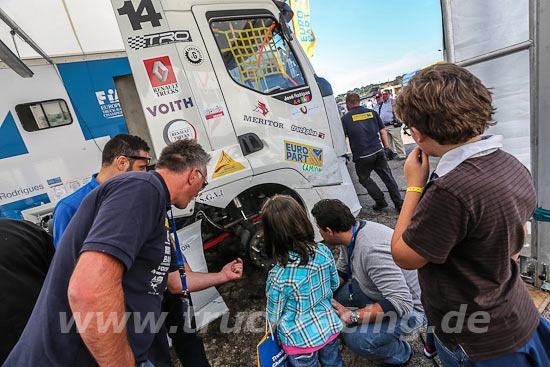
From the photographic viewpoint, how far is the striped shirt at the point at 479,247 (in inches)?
31.3

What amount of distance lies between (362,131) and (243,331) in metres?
3.18

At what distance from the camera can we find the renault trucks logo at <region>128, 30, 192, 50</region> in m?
1.99

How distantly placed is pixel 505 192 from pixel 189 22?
2.41 m

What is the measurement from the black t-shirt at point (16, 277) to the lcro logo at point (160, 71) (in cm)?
130

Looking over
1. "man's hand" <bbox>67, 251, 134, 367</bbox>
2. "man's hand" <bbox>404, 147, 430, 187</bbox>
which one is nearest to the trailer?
"man's hand" <bbox>67, 251, 134, 367</bbox>

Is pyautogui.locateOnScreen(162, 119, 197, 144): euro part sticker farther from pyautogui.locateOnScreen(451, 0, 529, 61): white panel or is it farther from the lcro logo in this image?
pyautogui.locateOnScreen(451, 0, 529, 61): white panel

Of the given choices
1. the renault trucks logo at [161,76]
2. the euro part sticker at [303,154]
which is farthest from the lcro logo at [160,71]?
the euro part sticker at [303,154]

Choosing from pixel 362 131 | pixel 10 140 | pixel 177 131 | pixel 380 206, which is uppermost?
pixel 10 140

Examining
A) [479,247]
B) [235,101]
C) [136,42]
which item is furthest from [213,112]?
[479,247]

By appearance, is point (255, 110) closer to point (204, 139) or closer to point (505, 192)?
point (204, 139)

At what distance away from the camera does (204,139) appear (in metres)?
2.24

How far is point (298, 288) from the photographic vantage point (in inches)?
56.1

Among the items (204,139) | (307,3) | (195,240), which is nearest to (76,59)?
(204,139)

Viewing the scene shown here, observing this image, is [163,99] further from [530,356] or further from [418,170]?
[530,356]
